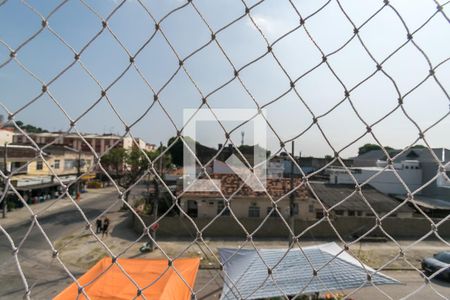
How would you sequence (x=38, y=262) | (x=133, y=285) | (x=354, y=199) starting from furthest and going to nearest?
(x=354, y=199) → (x=38, y=262) → (x=133, y=285)

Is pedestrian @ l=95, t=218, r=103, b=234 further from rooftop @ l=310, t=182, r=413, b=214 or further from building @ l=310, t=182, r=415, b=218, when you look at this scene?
rooftop @ l=310, t=182, r=413, b=214

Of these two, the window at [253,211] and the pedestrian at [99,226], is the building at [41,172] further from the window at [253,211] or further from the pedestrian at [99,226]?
the window at [253,211]

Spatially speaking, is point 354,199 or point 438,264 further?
point 354,199

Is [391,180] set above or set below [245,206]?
above

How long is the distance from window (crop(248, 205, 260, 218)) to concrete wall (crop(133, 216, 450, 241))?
644mm

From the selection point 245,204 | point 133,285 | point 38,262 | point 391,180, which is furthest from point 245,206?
point 391,180

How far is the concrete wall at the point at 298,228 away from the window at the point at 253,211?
644 millimetres

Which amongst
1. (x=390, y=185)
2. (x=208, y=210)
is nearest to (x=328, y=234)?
(x=208, y=210)

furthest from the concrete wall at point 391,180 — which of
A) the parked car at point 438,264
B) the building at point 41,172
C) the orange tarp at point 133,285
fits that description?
the orange tarp at point 133,285

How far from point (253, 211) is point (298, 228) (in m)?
1.52

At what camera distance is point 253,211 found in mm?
10430

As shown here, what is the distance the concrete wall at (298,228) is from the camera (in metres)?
9.56

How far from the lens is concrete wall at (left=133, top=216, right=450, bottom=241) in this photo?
956 cm

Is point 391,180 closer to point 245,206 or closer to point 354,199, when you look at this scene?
point 354,199
